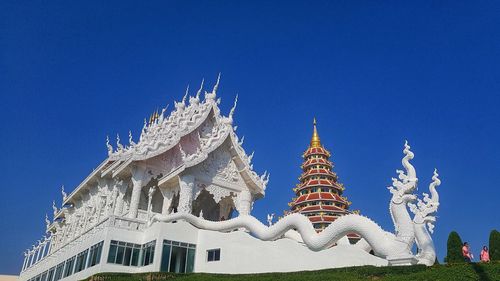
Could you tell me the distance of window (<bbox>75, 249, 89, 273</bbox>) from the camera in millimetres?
20250

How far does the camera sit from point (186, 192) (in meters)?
21.9

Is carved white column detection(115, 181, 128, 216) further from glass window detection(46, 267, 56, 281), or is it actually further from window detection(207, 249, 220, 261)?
window detection(207, 249, 220, 261)

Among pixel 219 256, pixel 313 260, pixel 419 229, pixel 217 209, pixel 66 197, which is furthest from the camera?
pixel 66 197

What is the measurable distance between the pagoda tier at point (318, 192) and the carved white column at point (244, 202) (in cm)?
1047

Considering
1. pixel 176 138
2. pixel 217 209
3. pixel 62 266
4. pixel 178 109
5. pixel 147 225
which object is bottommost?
pixel 62 266

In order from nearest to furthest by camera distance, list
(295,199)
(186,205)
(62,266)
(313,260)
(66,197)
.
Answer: (313,260), (186,205), (62,266), (66,197), (295,199)

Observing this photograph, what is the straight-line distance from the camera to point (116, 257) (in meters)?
18.7

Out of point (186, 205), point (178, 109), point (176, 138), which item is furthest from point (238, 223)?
point (178, 109)

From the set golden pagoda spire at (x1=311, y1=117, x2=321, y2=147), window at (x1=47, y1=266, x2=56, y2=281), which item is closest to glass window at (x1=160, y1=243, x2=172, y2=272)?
window at (x1=47, y1=266, x2=56, y2=281)

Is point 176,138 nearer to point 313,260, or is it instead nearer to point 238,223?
point 238,223

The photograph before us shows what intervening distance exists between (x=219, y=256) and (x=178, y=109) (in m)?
11.2

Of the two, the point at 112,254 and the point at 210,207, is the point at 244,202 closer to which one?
the point at 210,207

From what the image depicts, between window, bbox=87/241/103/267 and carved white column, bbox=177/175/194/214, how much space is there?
4082mm

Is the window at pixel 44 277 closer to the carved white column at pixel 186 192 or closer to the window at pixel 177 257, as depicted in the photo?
the carved white column at pixel 186 192
